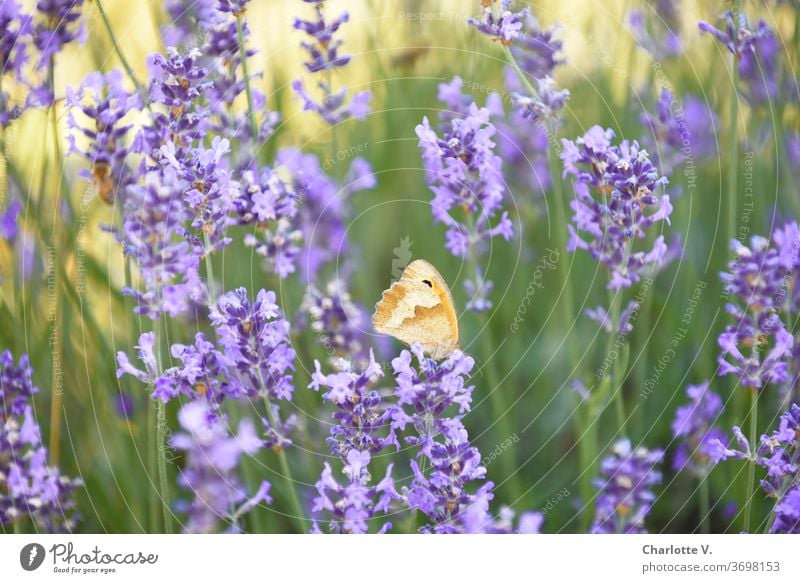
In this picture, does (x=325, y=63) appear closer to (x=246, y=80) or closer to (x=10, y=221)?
(x=246, y=80)

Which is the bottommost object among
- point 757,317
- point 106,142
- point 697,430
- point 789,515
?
point 789,515

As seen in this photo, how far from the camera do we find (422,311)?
3.36 ft

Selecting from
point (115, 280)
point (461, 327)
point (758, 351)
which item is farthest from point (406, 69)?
point (758, 351)

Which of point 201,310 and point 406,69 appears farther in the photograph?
point 406,69

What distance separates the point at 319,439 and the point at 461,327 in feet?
0.76

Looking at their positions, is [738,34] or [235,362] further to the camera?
[738,34]

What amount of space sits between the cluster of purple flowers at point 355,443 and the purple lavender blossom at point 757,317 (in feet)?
1.35

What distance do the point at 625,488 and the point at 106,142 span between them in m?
0.73

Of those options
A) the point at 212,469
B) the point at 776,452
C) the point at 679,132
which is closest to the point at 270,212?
the point at 212,469

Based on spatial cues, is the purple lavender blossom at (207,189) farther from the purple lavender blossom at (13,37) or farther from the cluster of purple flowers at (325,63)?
the purple lavender blossom at (13,37)

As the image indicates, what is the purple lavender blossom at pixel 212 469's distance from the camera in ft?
3.30

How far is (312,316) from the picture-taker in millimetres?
1078
